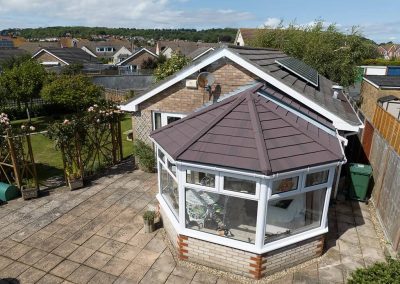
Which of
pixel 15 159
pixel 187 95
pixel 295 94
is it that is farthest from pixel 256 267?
pixel 15 159

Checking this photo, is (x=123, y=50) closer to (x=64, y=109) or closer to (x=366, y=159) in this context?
(x=64, y=109)

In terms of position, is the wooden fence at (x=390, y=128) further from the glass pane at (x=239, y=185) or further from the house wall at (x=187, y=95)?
the glass pane at (x=239, y=185)

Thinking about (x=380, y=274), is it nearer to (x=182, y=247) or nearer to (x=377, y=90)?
(x=182, y=247)

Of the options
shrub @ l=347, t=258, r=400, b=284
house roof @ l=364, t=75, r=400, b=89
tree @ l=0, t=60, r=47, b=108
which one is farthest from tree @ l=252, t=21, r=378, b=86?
shrub @ l=347, t=258, r=400, b=284

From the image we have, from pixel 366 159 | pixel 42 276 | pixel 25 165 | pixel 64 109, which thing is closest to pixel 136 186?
pixel 25 165

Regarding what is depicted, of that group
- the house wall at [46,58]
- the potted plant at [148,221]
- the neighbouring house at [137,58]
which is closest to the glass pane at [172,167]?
the potted plant at [148,221]

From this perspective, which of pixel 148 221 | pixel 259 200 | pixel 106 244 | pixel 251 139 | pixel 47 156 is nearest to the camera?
pixel 259 200
